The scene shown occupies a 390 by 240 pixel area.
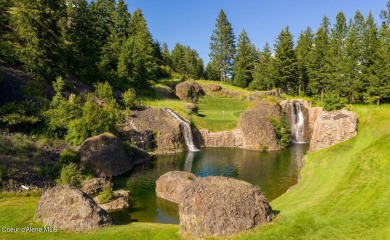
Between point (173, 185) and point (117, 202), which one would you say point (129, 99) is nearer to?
point (173, 185)

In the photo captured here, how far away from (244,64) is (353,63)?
123ft

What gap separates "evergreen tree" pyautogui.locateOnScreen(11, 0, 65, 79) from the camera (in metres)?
46.8

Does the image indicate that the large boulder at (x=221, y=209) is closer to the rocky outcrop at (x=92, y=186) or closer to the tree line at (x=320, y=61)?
the rocky outcrop at (x=92, y=186)

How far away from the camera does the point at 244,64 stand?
9088cm

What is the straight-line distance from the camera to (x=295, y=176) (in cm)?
3381

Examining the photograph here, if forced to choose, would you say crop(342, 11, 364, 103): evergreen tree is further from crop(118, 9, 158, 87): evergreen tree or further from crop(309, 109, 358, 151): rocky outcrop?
crop(118, 9, 158, 87): evergreen tree

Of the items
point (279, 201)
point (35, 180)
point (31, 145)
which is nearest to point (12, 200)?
point (35, 180)

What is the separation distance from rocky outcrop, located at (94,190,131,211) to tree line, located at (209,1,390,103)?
1264 inches

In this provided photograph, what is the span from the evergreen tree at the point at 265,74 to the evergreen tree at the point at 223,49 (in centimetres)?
1727

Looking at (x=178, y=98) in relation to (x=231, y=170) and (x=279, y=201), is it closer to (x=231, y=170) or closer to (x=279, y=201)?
(x=231, y=170)

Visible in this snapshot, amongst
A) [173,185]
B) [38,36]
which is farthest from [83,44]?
[173,185]

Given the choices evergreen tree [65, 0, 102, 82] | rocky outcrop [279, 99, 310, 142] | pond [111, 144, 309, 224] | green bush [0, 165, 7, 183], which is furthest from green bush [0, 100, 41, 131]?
rocky outcrop [279, 99, 310, 142]

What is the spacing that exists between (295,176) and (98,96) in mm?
33968

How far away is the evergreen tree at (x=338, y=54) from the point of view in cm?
5928
